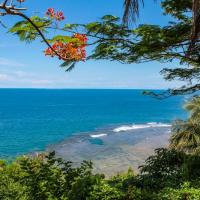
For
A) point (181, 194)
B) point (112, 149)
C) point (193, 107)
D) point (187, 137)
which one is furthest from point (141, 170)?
point (112, 149)

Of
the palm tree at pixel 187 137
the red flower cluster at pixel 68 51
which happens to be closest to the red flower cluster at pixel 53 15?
the red flower cluster at pixel 68 51

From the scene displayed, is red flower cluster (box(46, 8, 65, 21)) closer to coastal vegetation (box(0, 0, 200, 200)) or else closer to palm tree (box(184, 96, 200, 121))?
coastal vegetation (box(0, 0, 200, 200))

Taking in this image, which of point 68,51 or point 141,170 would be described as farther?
point 141,170

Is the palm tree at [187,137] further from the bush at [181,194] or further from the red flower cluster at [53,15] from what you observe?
the red flower cluster at [53,15]

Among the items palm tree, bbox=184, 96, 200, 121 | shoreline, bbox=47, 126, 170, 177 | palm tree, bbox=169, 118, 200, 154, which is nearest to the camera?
palm tree, bbox=169, 118, 200, 154

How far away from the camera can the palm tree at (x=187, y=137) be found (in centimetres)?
1977

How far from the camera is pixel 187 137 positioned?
2028 centimetres

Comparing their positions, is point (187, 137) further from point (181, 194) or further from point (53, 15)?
point (53, 15)

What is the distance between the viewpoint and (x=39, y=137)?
4697cm

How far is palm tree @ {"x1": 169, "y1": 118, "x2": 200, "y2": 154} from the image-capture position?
19766 mm

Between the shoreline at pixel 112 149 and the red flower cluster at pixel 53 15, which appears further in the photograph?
the shoreline at pixel 112 149

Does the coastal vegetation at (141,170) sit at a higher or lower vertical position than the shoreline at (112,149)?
higher

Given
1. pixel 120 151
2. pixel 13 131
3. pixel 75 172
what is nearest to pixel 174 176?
pixel 75 172

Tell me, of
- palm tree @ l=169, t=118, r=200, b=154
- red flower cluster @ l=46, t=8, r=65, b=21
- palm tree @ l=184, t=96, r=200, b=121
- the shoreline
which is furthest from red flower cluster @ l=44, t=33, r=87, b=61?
the shoreline
